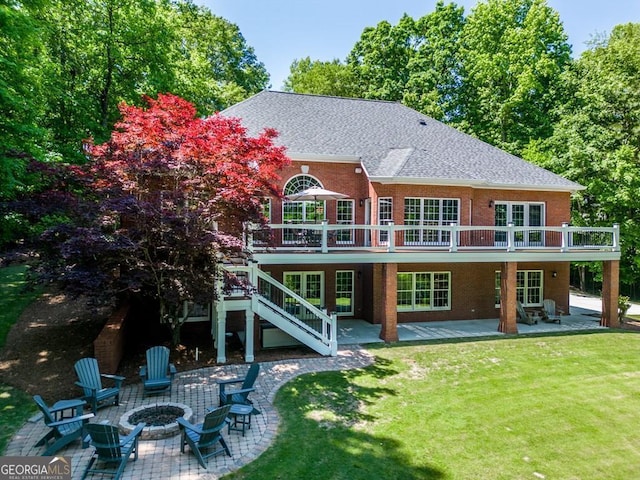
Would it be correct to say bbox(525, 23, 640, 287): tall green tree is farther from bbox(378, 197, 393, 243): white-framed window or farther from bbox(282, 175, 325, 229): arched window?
bbox(282, 175, 325, 229): arched window

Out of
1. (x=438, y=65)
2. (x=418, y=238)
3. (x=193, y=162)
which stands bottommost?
(x=418, y=238)

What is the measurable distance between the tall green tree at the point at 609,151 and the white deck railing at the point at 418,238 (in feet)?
22.0

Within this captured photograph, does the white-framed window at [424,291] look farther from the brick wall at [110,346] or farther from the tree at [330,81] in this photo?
the tree at [330,81]

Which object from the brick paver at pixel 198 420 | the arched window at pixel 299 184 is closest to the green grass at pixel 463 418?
the brick paver at pixel 198 420

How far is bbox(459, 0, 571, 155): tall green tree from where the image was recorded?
34031 millimetres

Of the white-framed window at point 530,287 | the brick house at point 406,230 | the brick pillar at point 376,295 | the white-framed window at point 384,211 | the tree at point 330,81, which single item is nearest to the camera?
the brick house at point 406,230

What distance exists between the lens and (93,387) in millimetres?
9094

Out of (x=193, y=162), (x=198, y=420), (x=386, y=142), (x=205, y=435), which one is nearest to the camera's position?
(x=205, y=435)

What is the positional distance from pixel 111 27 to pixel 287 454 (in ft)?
70.6

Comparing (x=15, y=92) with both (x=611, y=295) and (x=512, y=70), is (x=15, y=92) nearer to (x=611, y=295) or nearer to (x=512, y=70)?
(x=611, y=295)

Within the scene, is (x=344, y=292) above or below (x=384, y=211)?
below

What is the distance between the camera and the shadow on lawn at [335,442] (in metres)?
6.89

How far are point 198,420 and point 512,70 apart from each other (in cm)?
3706

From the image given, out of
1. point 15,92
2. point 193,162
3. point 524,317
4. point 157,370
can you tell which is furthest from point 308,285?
point 15,92
